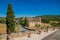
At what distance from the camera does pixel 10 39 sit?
69.4 ft

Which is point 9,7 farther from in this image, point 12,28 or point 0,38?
point 0,38

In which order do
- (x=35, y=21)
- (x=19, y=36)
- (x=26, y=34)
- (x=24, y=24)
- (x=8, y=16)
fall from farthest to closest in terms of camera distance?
(x=35, y=21)
(x=24, y=24)
(x=8, y=16)
(x=26, y=34)
(x=19, y=36)

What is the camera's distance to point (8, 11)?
3148 centimetres

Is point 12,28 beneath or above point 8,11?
beneath

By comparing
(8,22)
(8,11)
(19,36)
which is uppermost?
(8,11)

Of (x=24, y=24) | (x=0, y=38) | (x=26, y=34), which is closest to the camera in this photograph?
(x=0, y=38)

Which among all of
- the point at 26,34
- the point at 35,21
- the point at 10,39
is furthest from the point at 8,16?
the point at 35,21

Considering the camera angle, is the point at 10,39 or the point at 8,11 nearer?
the point at 10,39

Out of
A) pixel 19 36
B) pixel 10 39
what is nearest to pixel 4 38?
pixel 10 39

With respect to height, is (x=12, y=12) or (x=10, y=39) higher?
(x=12, y=12)

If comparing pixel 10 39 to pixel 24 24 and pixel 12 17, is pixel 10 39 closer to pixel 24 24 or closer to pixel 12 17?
pixel 12 17

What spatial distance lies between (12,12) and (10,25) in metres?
2.89

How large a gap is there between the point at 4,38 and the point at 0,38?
809mm

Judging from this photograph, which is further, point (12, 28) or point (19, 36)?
point (12, 28)
